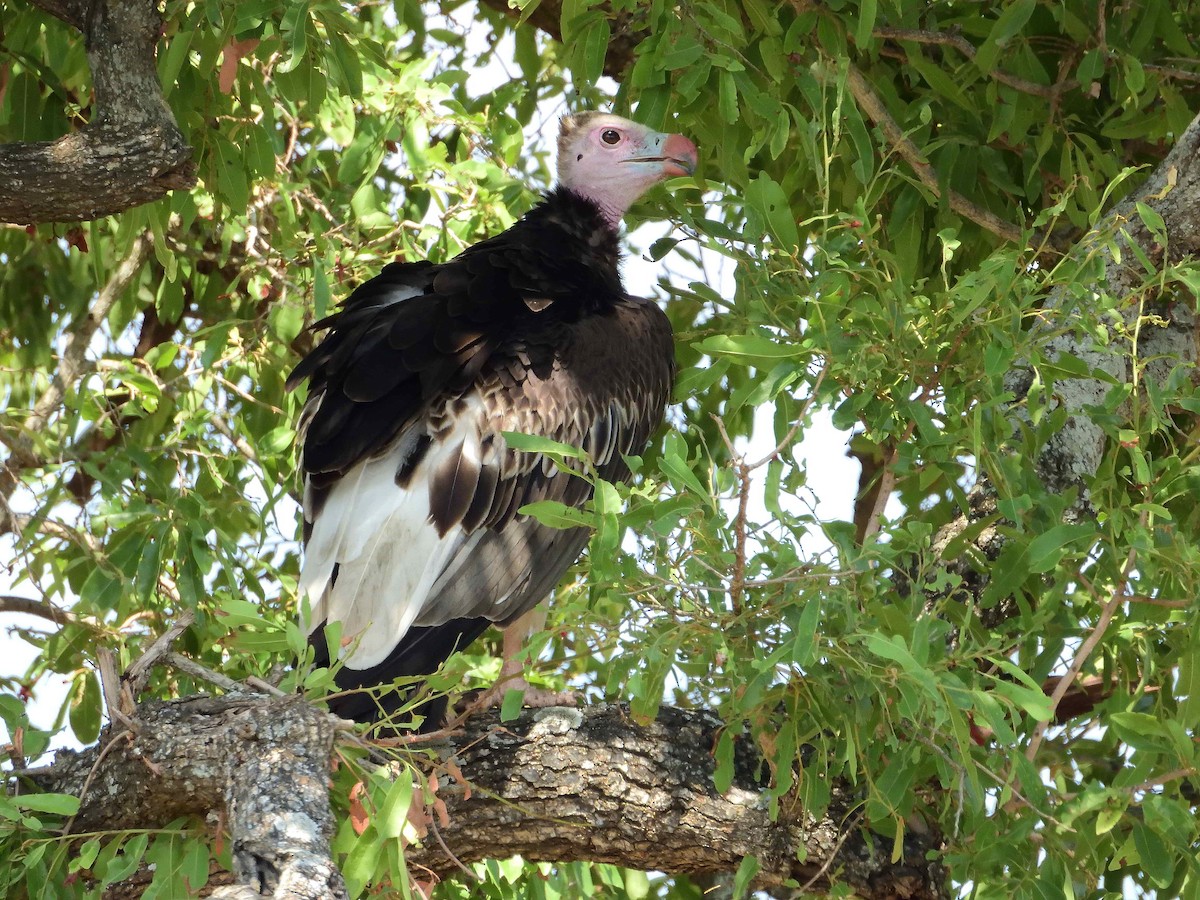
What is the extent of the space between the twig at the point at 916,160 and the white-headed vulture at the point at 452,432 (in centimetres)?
97

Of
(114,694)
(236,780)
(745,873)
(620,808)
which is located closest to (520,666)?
(620,808)

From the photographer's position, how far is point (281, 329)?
16.7 feet

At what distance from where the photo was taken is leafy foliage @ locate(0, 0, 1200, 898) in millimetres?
3062

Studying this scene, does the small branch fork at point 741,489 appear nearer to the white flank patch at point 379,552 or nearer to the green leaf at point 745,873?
the green leaf at point 745,873

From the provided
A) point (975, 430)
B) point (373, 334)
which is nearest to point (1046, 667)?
point (975, 430)

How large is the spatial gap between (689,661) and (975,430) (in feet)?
2.50

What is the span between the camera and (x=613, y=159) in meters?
5.47

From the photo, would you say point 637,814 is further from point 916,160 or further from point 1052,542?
point 916,160

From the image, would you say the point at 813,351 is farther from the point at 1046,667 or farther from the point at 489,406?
the point at 489,406

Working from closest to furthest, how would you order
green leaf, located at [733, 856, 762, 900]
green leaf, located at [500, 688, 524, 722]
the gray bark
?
green leaf, located at [500, 688, 524, 722]
green leaf, located at [733, 856, 762, 900]
the gray bark

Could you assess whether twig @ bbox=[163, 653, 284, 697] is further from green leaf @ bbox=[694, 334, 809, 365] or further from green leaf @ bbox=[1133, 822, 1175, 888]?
→ green leaf @ bbox=[1133, 822, 1175, 888]

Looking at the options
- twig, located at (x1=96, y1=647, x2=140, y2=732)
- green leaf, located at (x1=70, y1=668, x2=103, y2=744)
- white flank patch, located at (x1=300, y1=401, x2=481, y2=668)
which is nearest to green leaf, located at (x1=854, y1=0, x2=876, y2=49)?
white flank patch, located at (x1=300, y1=401, x2=481, y2=668)

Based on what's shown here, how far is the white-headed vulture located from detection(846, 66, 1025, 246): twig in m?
0.97

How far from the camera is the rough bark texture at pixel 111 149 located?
3.96 m
